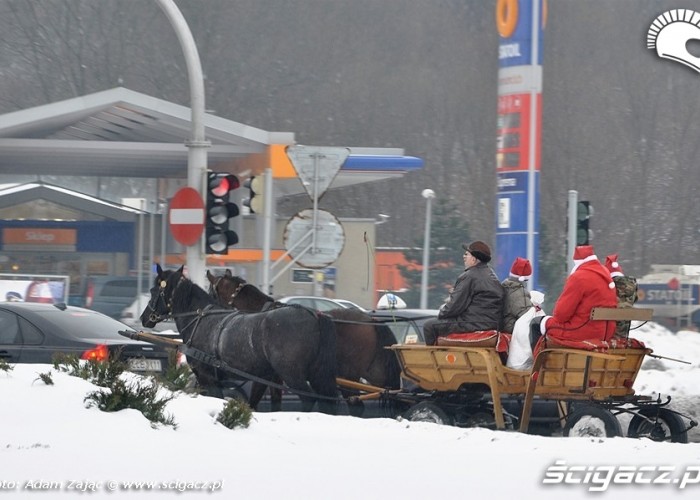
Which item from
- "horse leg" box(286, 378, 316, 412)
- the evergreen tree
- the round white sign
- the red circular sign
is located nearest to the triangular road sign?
the round white sign

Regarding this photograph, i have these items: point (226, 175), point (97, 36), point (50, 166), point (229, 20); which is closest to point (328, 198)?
point (229, 20)

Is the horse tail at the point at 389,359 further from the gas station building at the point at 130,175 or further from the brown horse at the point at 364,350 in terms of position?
the gas station building at the point at 130,175

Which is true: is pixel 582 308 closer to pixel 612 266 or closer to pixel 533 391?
pixel 533 391

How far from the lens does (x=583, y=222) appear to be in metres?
18.3

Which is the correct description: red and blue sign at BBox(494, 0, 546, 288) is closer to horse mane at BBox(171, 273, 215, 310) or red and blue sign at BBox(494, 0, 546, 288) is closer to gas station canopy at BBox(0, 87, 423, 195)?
gas station canopy at BBox(0, 87, 423, 195)

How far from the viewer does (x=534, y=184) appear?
1433 inches

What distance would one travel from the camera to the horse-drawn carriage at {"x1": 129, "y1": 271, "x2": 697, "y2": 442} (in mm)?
11477

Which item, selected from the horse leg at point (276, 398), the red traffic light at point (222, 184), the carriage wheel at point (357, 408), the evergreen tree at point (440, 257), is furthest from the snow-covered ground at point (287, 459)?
the evergreen tree at point (440, 257)

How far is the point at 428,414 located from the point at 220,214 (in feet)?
15.9

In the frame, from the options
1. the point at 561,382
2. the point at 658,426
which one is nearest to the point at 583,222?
the point at 658,426

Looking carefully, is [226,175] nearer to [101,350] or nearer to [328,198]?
[101,350]

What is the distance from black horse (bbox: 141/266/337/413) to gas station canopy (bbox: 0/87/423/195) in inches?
598

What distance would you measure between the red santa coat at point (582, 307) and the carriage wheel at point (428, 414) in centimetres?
134

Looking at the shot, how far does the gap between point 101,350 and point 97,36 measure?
47415 mm
